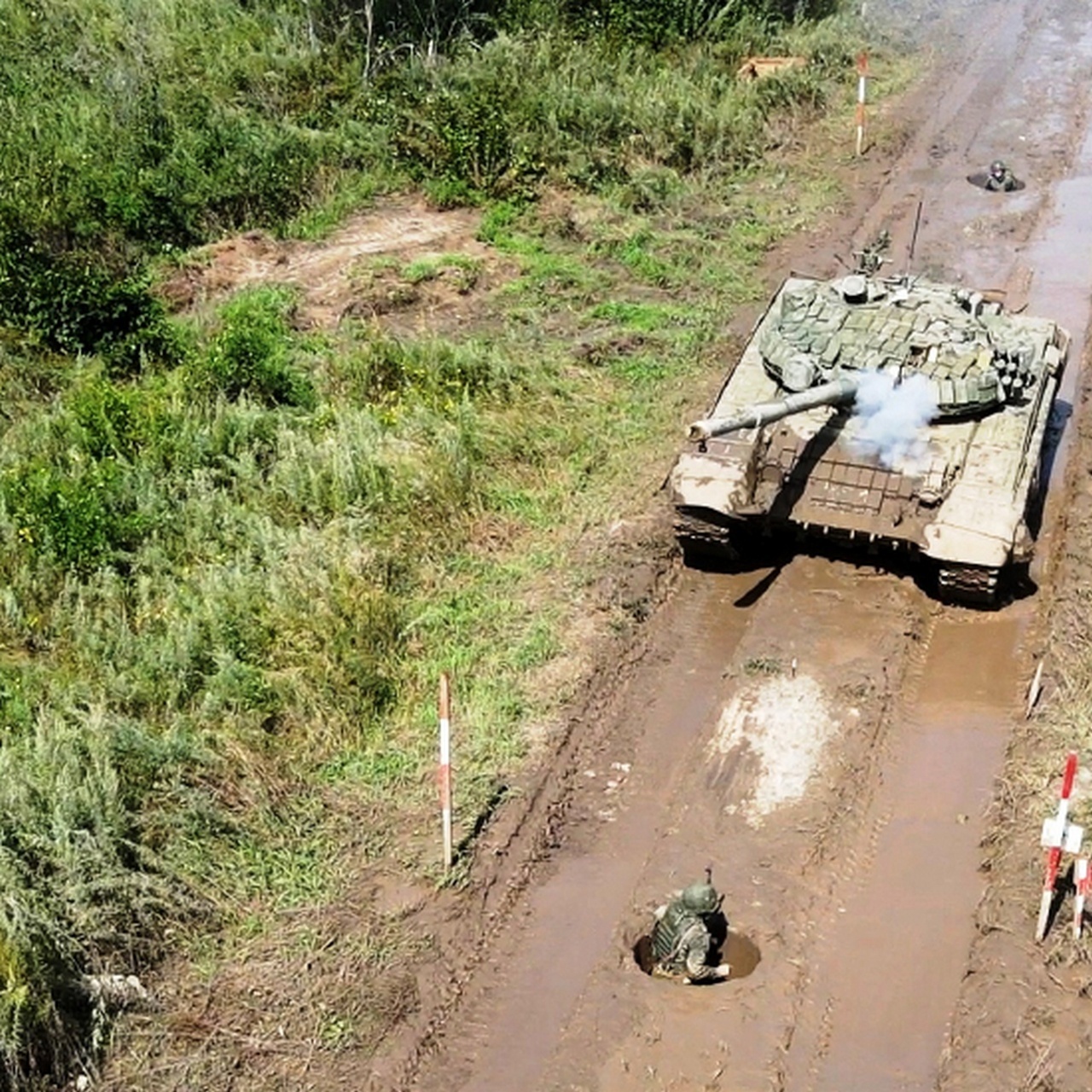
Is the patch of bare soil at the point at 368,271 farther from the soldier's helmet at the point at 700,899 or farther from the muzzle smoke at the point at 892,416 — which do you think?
the soldier's helmet at the point at 700,899

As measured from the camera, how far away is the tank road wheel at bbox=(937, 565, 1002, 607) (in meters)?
11.3

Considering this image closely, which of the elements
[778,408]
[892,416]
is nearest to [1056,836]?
[778,408]

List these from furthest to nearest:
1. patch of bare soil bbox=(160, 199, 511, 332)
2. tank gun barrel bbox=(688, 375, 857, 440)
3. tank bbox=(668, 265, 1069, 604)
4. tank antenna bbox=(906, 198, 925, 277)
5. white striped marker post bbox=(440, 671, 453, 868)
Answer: tank antenna bbox=(906, 198, 925, 277), patch of bare soil bbox=(160, 199, 511, 332), tank bbox=(668, 265, 1069, 604), tank gun barrel bbox=(688, 375, 857, 440), white striped marker post bbox=(440, 671, 453, 868)

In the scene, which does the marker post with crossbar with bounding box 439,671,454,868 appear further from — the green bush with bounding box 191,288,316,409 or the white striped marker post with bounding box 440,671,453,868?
the green bush with bounding box 191,288,316,409

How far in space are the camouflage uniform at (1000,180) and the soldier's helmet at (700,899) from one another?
13.8 m

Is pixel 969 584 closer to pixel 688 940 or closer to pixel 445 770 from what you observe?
pixel 688 940

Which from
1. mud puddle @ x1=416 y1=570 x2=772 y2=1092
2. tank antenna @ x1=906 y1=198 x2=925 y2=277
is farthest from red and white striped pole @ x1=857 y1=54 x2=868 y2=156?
mud puddle @ x1=416 y1=570 x2=772 y2=1092

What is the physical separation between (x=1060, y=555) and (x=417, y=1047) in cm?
679

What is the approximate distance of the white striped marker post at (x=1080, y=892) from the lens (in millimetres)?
8656

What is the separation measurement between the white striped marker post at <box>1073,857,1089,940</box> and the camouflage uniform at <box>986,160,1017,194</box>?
42.7ft

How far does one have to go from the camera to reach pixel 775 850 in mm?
9688

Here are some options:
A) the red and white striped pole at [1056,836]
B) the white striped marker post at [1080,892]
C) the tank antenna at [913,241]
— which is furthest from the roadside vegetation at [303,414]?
the white striped marker post at [1080,892]

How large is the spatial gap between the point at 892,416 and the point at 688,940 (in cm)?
501

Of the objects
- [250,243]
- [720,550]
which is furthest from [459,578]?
[250,243]
